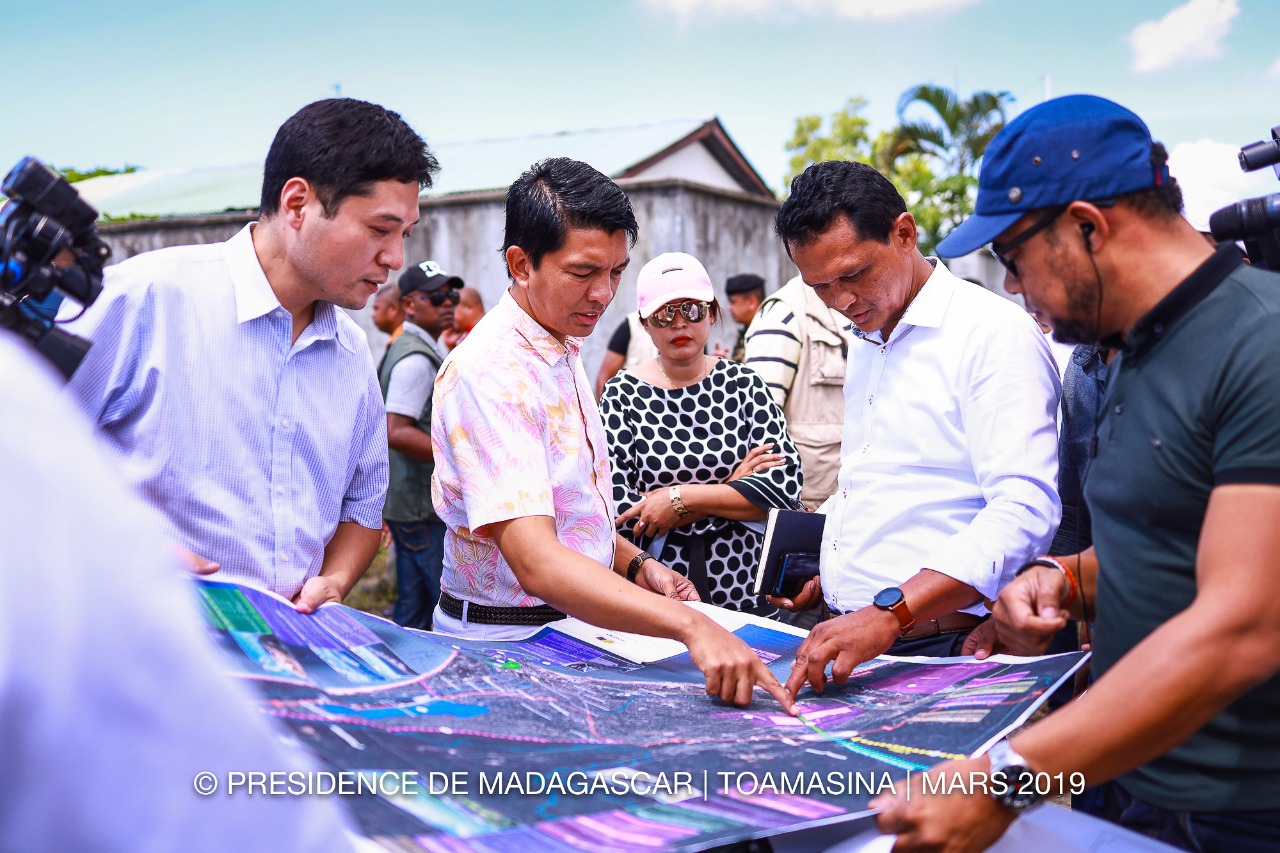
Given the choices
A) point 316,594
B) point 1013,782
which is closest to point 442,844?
point 1013,782

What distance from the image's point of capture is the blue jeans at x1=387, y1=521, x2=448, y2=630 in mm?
5328

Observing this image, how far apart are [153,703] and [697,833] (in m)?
0.77

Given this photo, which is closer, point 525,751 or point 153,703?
point 153,703

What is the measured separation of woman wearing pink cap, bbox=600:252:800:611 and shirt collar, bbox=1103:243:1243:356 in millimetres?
1958

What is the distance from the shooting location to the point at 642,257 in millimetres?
7949

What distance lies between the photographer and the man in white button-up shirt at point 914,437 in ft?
6.90

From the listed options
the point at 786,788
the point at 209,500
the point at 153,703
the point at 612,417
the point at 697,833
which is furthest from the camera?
the point at 612,417

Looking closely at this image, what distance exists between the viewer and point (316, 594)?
6.61 feet

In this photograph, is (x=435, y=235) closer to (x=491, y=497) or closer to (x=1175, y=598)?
(x=491, y=497)

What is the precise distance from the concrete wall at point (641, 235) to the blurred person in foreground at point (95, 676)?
23.0ft

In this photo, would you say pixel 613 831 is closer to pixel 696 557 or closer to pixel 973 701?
pixel 973 701

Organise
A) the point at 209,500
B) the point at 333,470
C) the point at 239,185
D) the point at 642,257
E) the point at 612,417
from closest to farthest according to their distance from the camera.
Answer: the point at 209,500 < the point at 333,470 < the point at 612,417 < the point at 642,257 < the point at 239,185

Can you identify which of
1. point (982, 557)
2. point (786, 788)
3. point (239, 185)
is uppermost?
point (239, 185)

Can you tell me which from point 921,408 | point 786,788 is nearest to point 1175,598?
point 786,788
